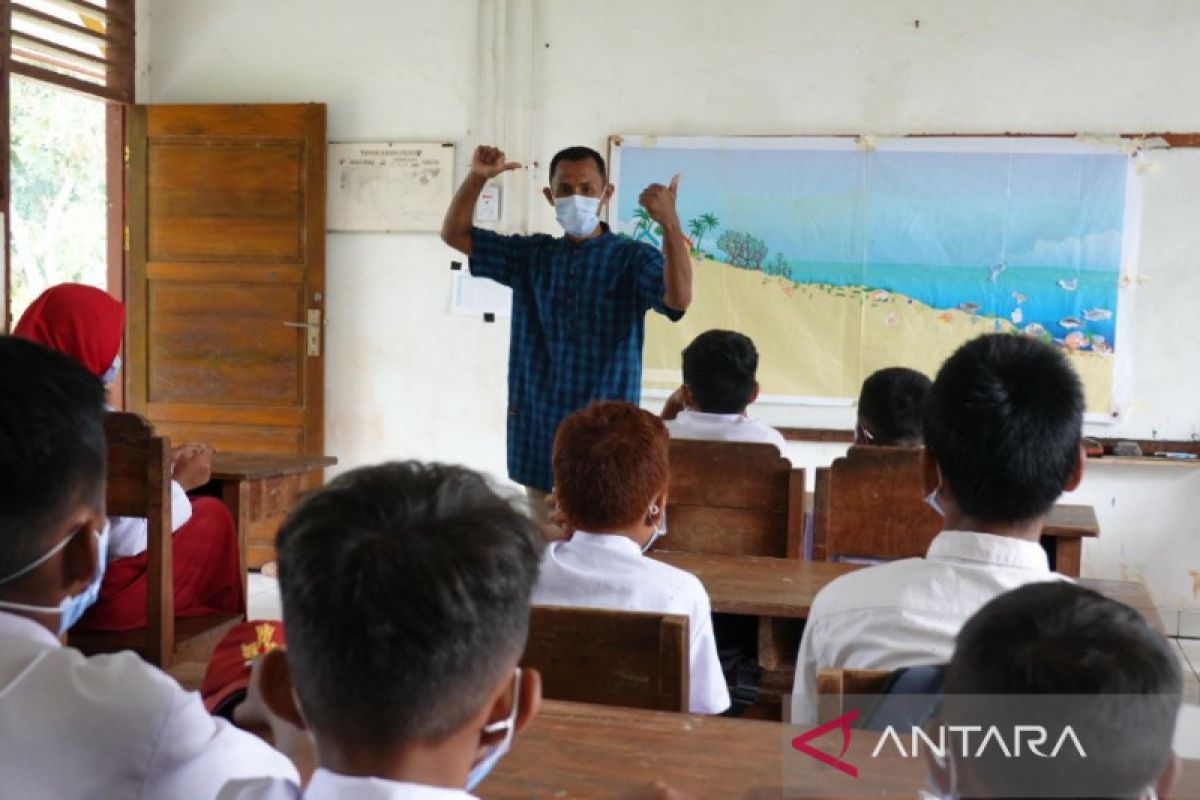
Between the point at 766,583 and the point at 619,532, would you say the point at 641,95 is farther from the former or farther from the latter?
the point at 619,532

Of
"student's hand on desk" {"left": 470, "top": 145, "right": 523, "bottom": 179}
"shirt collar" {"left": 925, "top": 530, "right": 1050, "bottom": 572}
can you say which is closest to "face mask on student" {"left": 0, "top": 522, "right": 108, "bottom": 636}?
"shirt collar" {"left": 925, "top": 530, "right": 1050, "bottom": 572}

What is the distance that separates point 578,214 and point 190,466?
1147mm

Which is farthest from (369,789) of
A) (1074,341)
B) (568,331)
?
(1074,341)

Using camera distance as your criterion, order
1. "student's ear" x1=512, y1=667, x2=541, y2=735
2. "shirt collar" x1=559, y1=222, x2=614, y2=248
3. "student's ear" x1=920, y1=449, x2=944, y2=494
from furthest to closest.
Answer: "shirt collar" x1=559, y1=222, x2=614, y2=248 < "student's ear" x1=920, y1=449, x2=944, y2=494 < "student's ear" x1=512, y1=667, x2=541, y2=735

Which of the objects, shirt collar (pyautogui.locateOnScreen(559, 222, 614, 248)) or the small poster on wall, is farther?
the small poster on wall

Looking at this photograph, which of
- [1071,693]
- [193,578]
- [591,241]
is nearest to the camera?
[1071,693]

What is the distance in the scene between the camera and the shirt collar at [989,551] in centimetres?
126

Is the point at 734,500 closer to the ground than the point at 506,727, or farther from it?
closer to the ground

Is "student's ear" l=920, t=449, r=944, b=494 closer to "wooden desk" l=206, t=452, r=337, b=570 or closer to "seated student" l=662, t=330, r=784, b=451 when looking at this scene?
"seated student" l=662, t=330, r=784, b=451

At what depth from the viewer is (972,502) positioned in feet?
4.28

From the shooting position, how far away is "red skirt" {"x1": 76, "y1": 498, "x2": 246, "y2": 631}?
2.26 metres

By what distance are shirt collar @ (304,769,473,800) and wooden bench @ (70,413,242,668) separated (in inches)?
58.6

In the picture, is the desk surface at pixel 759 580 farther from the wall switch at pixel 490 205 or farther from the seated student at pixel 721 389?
the wall switch at pixel 490 205

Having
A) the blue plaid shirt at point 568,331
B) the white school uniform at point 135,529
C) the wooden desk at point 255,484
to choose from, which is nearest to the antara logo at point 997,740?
the white school uniform at point 135,529
